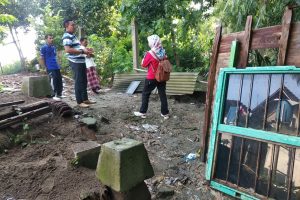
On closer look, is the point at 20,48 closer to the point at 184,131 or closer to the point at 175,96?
the point at 175,96

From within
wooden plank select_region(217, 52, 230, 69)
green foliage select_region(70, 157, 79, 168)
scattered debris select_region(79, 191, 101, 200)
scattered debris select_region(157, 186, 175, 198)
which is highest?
wooden plank select_region(217, 52, 230, 69)

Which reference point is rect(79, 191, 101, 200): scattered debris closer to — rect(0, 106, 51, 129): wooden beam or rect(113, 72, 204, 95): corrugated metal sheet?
rect(0, 106, 51, 129): wooden beam

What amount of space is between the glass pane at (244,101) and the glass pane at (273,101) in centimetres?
26

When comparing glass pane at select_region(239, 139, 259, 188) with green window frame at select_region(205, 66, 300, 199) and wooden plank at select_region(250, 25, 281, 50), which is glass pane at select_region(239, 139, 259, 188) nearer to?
green window frame at select_region(205, 66, 300, 199)

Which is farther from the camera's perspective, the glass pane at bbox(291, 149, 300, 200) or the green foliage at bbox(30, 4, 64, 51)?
the green foliage at bbox(30, 4, 64, 51)

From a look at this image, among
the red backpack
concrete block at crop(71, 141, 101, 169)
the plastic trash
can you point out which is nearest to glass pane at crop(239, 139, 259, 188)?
the plastic trash

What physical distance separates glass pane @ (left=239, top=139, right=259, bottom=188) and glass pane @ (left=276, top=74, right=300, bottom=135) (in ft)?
1.11

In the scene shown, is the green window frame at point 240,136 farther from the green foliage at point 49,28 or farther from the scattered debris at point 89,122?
the green foliage at point 49,28

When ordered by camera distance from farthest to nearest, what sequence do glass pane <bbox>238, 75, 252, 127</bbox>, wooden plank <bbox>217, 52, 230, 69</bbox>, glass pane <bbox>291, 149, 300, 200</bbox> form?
wooden plank <bbox>217, 52, 230, 69</bbox> → glass pane <bbox>238, 75, 252, 127</bbox> → glass pane <bbox>291, 149, 300, 200</bbox>

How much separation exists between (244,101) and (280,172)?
776mm

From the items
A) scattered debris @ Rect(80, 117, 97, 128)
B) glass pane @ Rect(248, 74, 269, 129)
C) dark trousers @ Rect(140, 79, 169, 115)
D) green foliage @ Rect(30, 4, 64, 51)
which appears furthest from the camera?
green foliage @ Rect(30, 4, 64, 51)

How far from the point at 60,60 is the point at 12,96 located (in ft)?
22.7

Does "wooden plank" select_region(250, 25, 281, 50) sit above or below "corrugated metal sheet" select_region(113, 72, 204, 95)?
above

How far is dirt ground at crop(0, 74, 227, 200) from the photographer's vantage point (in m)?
3.17
